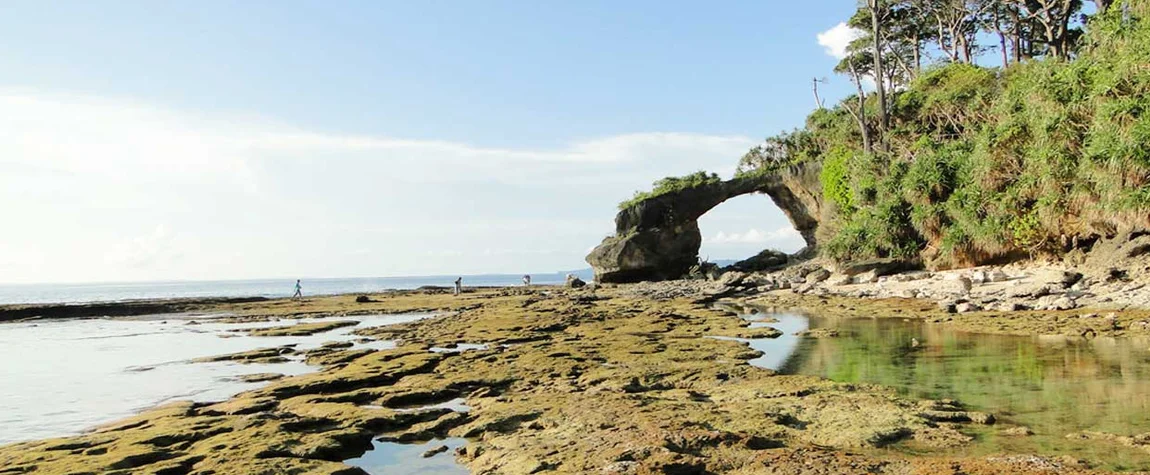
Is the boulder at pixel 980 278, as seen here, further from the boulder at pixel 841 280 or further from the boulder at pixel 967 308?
the boulder at pixel 841 280

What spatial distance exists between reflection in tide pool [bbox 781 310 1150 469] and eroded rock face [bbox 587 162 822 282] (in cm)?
2526

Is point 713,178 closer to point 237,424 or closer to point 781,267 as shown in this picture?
point 781,267

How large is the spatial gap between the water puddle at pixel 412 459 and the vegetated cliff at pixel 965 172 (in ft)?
59.6

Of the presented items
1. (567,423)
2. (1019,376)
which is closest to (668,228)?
(1019,376)

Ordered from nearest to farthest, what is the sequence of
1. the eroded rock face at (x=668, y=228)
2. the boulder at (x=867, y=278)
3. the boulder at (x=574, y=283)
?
the boulder at (x=867, y=278) → the eroded rock face at (x=668, y=228) → the boulder at (x=574, y=283)

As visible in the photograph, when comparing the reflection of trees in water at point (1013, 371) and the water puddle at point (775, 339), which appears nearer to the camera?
the reflection of trees in water at point (1013, 371)

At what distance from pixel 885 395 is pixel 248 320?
26.7 m

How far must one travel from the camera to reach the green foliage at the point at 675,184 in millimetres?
40031

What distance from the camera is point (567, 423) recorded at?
6.91 meters

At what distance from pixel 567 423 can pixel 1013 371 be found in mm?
6298

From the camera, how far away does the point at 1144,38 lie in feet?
56.7

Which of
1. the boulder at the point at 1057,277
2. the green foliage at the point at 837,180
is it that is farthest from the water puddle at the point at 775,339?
the green foliage at the point at 837,180

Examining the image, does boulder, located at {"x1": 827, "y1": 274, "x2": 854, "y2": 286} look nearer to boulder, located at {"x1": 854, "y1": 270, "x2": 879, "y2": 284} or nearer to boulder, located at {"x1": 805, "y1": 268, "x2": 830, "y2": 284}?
boulder, located at {"x1": 854, "y1": 270, "x2": 879, "y2": 284}

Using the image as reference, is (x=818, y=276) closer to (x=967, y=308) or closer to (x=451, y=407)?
(x=967, y=308)
